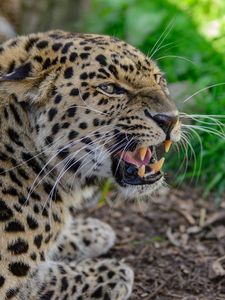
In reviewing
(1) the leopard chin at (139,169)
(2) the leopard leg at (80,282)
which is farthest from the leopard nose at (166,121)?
(2) the leopard leg at (80,282)

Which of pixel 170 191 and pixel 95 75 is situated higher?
pixel 95 75

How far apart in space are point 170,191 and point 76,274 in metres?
2.42

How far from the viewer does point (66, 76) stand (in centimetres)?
507

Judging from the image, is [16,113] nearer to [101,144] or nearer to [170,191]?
[101,144]

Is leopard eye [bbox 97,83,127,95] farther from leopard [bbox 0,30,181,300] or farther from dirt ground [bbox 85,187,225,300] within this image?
dirt ground [bbox 85,187,225,300]

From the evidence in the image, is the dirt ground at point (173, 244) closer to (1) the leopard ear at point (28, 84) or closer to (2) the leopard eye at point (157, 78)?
(2) the leopard eye at point (157, 78)

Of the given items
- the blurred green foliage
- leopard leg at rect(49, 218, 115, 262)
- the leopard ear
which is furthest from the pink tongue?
the blurred green foliage

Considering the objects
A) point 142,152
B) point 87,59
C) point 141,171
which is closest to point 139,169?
point 141,171


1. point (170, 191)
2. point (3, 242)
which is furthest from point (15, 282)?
point (170, 191)

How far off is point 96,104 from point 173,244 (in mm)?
2256

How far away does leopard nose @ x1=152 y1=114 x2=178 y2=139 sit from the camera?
4.88 metres

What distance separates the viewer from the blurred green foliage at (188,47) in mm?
7855

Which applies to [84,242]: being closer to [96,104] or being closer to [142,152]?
[142,152]

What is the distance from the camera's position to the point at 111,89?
5059mm
